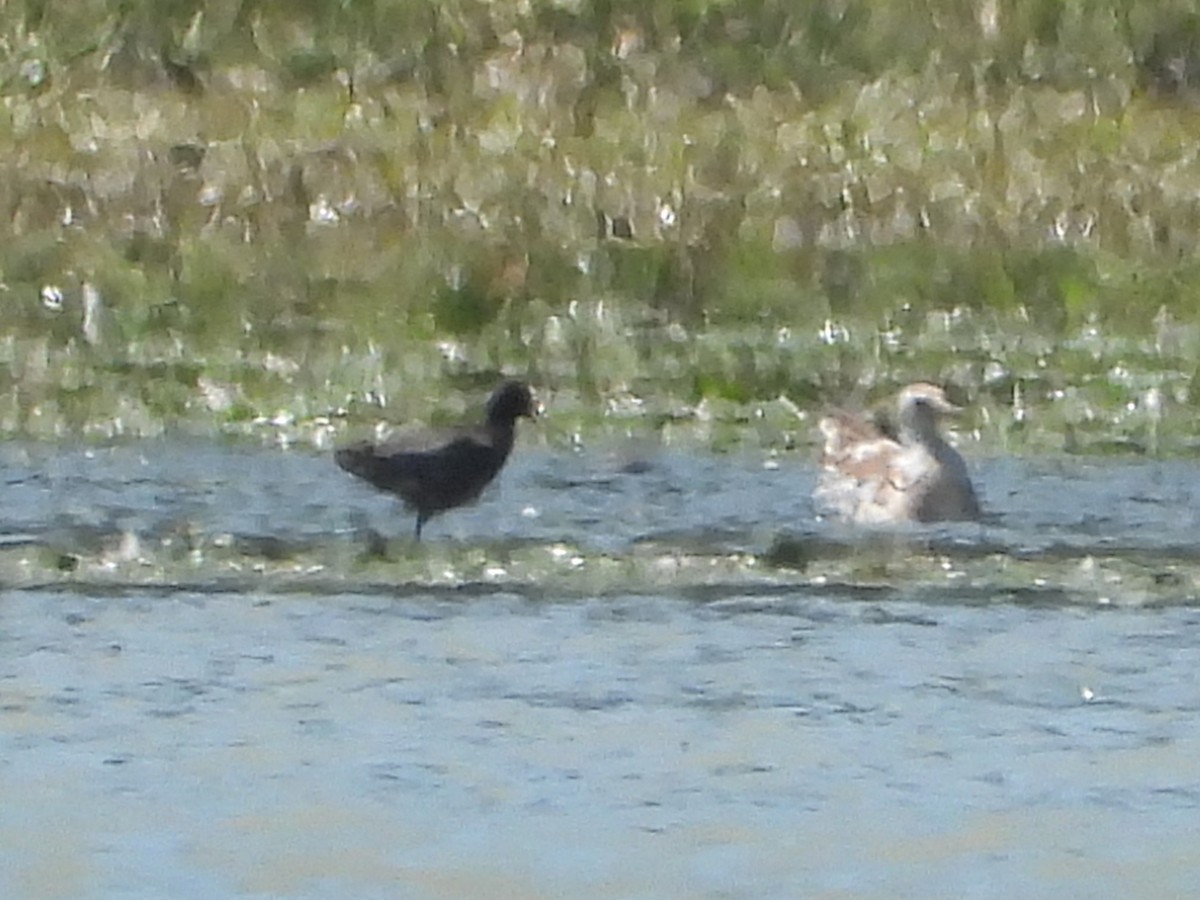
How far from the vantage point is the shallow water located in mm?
6789

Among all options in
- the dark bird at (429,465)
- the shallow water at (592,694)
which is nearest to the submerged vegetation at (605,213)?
the dark bird at (429,465)

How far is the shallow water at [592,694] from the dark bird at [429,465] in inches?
4.2

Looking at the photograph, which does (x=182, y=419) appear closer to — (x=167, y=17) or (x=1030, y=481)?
(x=1030, y=481)

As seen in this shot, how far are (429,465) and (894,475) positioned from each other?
4.12 ft

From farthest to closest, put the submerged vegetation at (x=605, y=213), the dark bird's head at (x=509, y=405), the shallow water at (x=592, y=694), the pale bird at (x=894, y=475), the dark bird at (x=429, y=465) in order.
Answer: the submerged vegetation at (x=605, y=213) → the dark bird's head at (x=509, y=405) → the pale bird at (x=894, y=475) → the dark bird at (x=429, y=465) → the shallow water at (x=592, y=694)

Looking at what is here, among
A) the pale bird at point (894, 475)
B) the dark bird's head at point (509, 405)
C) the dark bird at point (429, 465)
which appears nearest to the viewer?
the dark bird at point (429, 465)

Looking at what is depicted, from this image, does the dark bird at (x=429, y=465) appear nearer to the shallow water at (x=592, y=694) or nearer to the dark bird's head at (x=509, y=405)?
the shallow water at (x=592, y=694)

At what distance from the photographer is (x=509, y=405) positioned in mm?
11422

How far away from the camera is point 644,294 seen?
15.0m

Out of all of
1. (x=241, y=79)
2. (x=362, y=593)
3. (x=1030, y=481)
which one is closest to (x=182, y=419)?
(x=1030, y=481)

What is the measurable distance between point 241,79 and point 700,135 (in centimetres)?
206

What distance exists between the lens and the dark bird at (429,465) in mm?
10609

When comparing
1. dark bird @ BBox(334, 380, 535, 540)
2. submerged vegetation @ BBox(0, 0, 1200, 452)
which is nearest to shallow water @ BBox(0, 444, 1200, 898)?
dark bird @ BBox(334, 380, 535, 540)

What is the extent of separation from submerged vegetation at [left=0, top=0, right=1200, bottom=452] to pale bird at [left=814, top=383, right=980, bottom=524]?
2.41 ft
